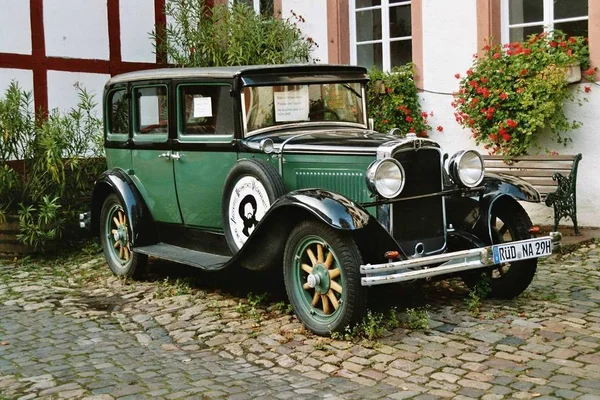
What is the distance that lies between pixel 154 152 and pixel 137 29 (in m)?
4.95

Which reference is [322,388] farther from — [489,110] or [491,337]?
[489,110]

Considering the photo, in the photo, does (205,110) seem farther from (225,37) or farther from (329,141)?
(225,37)

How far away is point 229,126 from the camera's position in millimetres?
6863

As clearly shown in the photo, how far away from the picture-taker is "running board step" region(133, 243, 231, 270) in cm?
673

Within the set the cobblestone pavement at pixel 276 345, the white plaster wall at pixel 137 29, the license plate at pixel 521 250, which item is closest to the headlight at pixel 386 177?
the license plate at pixel 521 250

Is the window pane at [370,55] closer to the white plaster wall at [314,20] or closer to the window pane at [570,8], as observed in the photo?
the white plaster wall at [314,20]

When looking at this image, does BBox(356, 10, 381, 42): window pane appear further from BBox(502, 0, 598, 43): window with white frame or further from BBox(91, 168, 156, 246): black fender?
BBox(91, 168, 156, 246): black fender

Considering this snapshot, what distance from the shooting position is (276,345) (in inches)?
218

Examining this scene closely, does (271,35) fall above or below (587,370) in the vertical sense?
above

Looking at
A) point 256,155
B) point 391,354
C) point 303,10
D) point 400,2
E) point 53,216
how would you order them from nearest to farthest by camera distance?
point 391,354
point 256,155
point 53,216
point 400,2
point 303,10

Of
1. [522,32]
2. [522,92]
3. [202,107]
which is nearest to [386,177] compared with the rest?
[202,107]

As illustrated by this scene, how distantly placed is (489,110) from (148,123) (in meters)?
3.84

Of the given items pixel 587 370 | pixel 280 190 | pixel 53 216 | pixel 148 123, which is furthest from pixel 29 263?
pixel 587 370

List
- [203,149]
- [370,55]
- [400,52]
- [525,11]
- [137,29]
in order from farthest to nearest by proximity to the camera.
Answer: [137,29] → [370,55] → [400,52] → [525,11] → [203,149]
